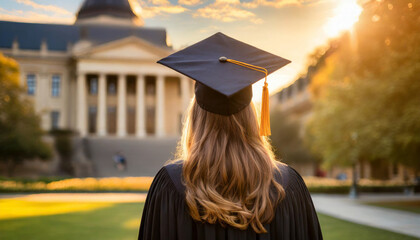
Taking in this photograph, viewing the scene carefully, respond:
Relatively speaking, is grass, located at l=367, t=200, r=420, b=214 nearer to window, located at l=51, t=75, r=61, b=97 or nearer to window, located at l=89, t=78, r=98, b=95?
window, located at l=89, t=78, r=98, b=95

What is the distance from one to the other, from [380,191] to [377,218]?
1615 cm

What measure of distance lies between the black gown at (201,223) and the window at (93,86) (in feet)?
176

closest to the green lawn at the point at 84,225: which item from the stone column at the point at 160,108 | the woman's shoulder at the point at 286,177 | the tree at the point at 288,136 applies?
the woman's shoulder at the point at 286,177

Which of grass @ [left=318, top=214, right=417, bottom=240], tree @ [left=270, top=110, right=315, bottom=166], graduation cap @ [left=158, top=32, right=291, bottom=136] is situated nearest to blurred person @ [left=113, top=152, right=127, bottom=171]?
tree @ [left=270, top=110, right=315, bottom=166]

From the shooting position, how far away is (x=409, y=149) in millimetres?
17453

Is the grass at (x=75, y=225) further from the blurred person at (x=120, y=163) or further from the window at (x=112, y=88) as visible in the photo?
the window at (x=112, y=88)

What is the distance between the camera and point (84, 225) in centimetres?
1147

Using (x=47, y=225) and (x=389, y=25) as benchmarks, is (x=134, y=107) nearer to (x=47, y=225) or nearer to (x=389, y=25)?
(x=47, y=225)

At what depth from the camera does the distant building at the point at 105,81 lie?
47406 mm

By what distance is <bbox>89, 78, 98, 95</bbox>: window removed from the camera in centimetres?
5444

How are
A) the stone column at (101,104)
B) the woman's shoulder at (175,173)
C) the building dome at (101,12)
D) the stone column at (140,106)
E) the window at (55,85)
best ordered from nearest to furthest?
1. the woman's shoulder at (175,173)
2. the building dome at (101,12)
3. the stone column at (101,104)
4. the window at (55,85)
5. the stone column at (140,106)

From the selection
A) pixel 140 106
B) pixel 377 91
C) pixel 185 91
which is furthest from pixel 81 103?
pixel 377 91

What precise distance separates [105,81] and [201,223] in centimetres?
5199

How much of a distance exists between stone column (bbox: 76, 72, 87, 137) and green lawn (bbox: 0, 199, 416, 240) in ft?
121
